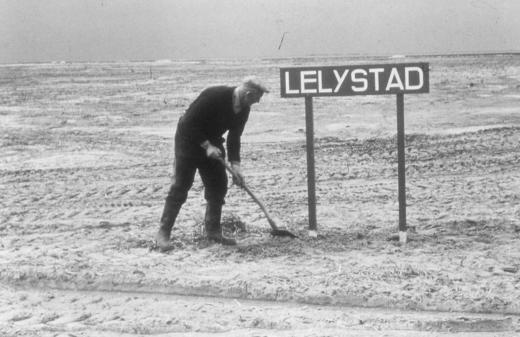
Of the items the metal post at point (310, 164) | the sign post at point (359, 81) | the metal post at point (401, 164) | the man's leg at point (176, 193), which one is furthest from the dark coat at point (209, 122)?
the metal post at point (401, 164)

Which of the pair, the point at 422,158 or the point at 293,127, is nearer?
the point at 422,158

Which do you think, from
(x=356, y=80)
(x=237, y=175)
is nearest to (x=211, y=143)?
(x=237, y=175)

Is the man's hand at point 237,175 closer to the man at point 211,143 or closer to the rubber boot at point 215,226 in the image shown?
the man at point 211,143

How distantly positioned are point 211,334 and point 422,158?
732 centimetres

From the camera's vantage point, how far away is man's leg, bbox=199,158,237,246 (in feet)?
20.2

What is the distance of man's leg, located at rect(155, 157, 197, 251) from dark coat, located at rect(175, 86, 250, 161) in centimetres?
10

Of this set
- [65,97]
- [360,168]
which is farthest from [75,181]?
[65,97]

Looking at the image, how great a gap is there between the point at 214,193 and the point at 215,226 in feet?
1.09

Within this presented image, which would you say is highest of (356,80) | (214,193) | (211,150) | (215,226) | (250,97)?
(356,80)

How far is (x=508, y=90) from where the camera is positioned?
24.7 meters

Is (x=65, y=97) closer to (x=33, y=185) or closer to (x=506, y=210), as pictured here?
(x=33, y=185)

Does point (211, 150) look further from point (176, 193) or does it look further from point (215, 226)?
point (215, 226)

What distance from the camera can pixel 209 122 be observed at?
5.95 meters

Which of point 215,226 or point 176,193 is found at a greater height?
point 176,193
